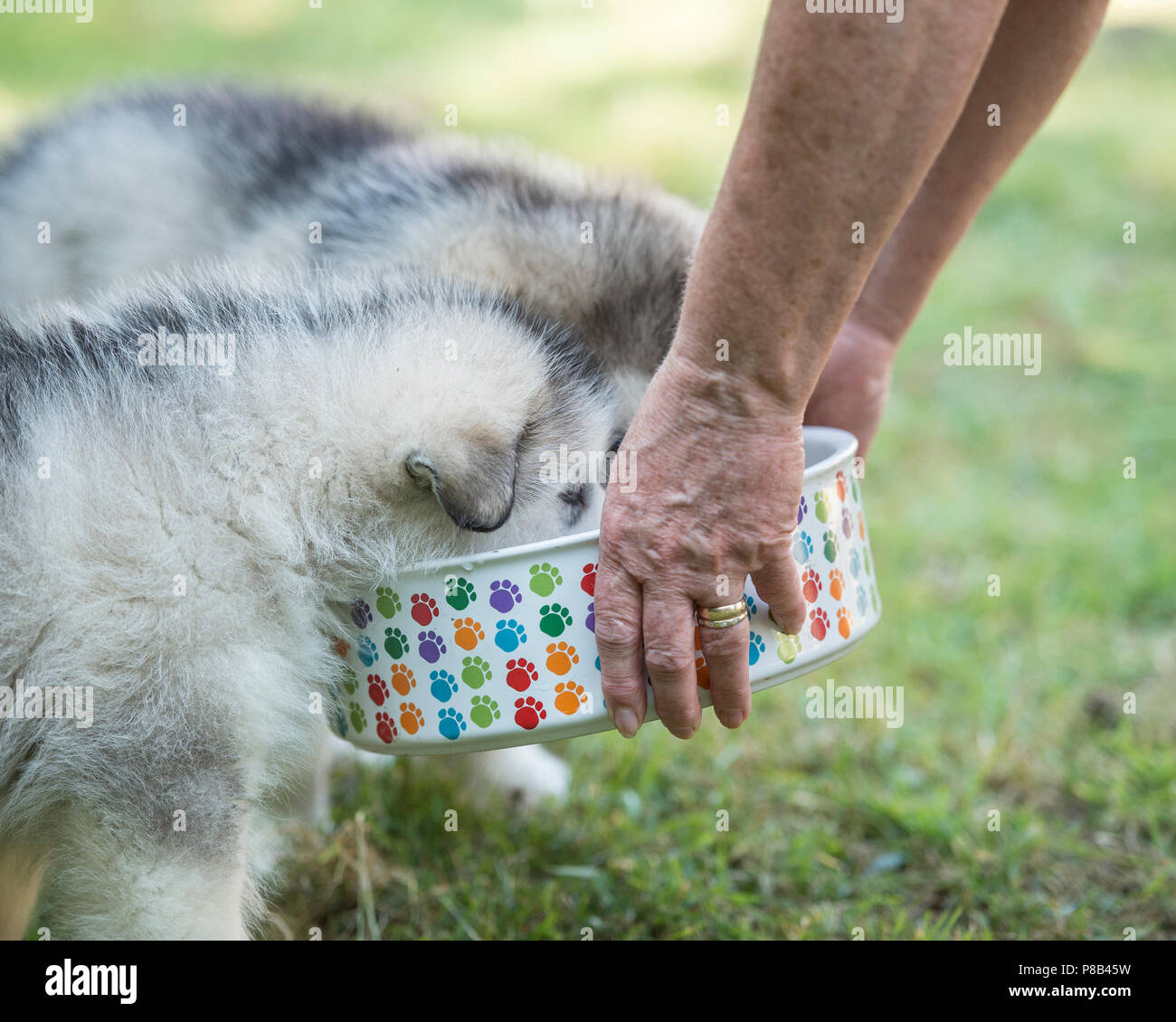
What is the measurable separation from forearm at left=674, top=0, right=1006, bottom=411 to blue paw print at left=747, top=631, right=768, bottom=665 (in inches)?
14.7

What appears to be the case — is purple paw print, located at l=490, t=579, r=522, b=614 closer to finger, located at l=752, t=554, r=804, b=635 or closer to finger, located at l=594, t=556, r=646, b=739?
finger, located at l=594, t=556, r=646, b=739

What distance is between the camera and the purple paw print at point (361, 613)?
68.0 inches

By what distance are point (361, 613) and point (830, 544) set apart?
2.37 feet

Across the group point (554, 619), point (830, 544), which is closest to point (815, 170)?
point (830, 544)

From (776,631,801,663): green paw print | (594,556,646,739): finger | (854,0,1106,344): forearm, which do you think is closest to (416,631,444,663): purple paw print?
(594,556,646,739): finger

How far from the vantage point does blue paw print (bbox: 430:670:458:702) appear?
165cm

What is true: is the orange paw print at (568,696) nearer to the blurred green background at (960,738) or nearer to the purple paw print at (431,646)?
the purple paw print at (431,646)

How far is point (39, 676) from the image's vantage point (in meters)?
1.52

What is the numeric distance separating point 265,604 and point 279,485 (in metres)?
→ 0.17

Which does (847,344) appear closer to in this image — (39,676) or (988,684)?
(988,684)

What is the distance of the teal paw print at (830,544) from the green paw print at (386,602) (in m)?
0.64

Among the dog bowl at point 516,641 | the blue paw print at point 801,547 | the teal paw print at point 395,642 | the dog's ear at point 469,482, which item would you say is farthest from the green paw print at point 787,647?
the teal paw print at point 395,642

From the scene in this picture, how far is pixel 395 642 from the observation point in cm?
169
